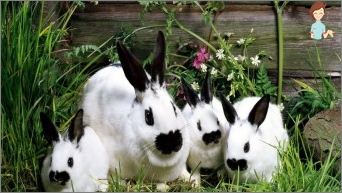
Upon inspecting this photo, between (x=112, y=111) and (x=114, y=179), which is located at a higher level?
(x=112, y=111)

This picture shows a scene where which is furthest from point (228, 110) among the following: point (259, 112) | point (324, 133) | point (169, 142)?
point (324, 133)

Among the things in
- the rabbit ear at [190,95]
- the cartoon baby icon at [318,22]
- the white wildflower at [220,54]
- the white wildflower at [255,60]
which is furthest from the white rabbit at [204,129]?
the cartoon baby icon at [318,22]

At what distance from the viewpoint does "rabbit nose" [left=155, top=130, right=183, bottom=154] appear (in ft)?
13.4

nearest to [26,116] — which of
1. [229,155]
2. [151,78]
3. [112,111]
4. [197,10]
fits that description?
[112,111]

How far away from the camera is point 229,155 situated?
435cm

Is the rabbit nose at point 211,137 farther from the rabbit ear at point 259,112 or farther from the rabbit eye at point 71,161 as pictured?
the rabbit eye at point 71,161

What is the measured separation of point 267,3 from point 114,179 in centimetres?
198

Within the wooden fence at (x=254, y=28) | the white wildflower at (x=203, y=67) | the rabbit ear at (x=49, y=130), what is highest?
the wooden fence at (x=254, y=28)

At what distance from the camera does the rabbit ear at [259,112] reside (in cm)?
440

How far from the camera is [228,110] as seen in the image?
4.45m

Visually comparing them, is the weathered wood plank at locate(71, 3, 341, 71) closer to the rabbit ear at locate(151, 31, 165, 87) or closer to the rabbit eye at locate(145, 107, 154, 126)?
the rabbit ear at locate(151, 31, 165, 87)

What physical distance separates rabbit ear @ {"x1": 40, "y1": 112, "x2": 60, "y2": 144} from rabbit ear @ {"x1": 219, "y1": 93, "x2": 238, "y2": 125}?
1127 millimetres

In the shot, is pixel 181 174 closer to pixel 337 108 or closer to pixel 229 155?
pixel 229 155

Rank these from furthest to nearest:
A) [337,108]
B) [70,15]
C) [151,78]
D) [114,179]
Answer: [70,15] < [337,108] < [114,179] < [151,78]
